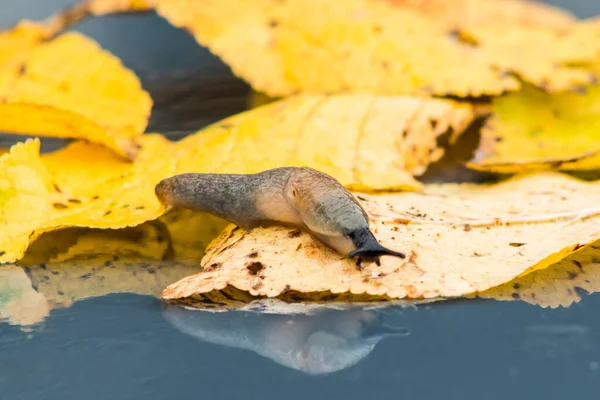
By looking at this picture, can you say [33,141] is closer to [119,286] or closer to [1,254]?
[1,254]

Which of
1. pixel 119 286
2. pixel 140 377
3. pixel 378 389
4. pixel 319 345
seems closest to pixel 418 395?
pixel 378 389

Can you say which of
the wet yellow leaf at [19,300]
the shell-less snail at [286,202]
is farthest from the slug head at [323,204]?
the wet yellow leaf at [19,300]

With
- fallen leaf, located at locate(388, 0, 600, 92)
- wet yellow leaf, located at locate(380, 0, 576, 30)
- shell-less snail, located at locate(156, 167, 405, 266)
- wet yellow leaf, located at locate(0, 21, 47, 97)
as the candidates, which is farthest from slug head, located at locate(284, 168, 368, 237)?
wet yellow leaf, located at locate(380, 0, 576, 30)

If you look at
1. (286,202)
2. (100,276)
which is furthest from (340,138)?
(100,276)

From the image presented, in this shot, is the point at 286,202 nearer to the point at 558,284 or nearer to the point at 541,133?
the point at 558,284

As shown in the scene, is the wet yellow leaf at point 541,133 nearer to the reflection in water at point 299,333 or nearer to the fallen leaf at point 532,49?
the fallen leaf at point 532,49

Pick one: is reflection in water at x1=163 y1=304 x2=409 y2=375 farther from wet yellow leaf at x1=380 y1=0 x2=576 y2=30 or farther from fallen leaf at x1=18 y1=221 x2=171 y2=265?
wet yellow leaf at x1=380 y1=0 x2=576 y2=30
